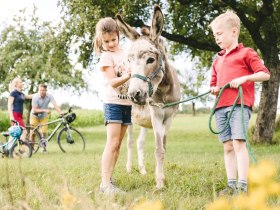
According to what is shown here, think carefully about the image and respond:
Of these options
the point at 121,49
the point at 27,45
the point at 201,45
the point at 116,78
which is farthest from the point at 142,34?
the point at 27,45

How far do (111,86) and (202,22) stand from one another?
46.1 feet

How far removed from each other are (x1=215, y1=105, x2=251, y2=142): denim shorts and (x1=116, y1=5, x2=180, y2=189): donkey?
762mm

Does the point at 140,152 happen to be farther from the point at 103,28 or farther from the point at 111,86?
the point at 103,28

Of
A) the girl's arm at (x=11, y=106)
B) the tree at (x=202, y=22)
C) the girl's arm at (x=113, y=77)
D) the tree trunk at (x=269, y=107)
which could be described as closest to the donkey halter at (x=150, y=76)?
the girl's arm at (x=113, y=77)

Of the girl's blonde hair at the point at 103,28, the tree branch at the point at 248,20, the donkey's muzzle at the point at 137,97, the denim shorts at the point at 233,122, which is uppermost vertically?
the tree branch at the point at 248,20

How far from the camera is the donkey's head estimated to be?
4289 millimetres

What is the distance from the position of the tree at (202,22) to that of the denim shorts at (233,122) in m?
10.8

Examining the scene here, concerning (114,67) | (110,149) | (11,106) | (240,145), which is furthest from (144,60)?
(11,106)

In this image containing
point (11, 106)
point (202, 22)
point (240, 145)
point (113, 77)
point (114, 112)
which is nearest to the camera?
point (240, 145)

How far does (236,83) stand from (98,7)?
11.6 metres

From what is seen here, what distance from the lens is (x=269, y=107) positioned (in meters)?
16.6

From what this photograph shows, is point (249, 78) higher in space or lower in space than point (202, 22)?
lower

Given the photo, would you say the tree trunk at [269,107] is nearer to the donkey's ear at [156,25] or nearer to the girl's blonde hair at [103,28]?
the donkey's ear at [156,25]

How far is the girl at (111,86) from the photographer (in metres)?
4.73
